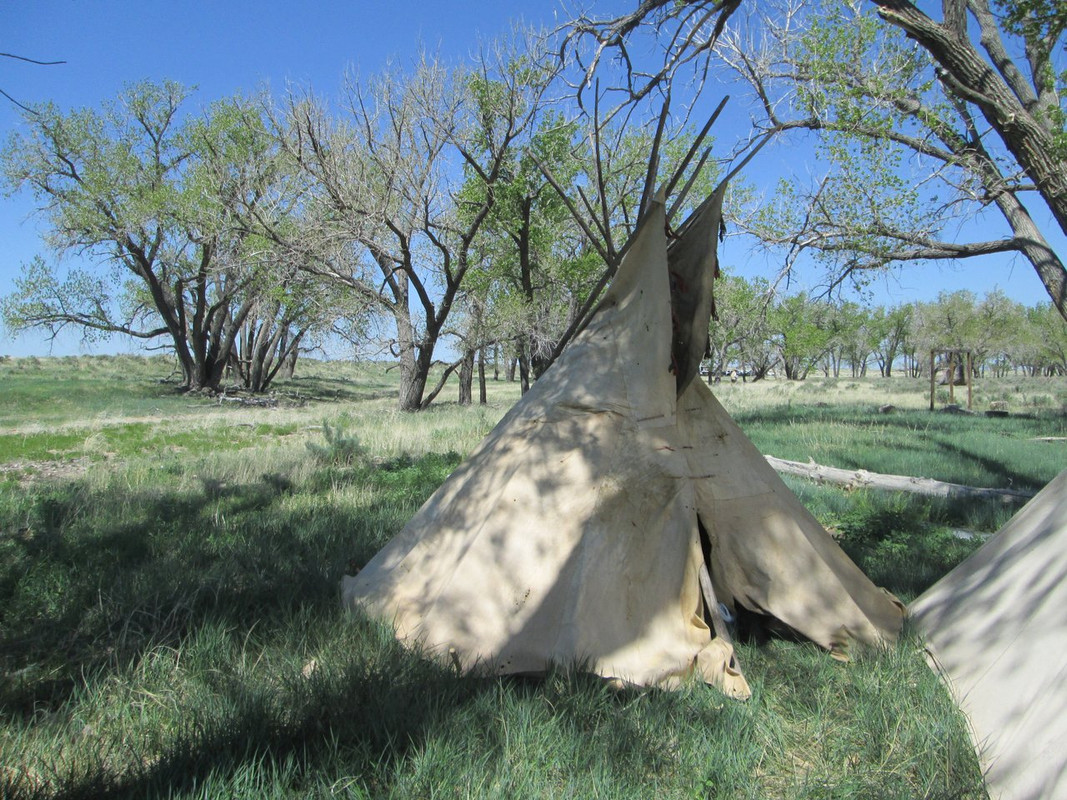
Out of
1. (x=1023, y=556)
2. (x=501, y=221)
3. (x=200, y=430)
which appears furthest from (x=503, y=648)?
(x=501, y=221)

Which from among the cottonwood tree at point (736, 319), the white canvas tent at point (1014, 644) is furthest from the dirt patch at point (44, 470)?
the cottonwood tree at point (736, 319)

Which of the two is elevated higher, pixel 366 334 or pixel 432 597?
pixel 366 334

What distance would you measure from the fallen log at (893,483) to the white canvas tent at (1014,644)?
13.4ft

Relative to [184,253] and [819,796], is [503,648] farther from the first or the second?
[184,253]

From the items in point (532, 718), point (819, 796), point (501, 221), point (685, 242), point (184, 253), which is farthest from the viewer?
point (184, 253)

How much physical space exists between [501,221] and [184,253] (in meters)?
16.7

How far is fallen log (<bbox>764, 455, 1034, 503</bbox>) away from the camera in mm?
7649

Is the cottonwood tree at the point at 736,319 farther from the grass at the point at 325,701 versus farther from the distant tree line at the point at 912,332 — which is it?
the grass at the point at 325,701

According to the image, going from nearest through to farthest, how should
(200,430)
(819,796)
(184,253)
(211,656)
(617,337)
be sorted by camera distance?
(819,796), (211,656), (617,337), (200,430), (184,253)

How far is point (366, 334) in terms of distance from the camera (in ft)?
64.9

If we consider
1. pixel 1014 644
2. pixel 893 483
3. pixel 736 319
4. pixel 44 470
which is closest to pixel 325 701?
pixel 1014 644

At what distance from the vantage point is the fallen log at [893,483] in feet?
25.1

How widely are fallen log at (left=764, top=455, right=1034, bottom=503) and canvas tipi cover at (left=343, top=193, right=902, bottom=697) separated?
4.01 m

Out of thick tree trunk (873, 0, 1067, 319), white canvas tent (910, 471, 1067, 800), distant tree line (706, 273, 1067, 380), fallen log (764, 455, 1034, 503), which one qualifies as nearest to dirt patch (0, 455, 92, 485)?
fallen log (764, 455, 1034, 503)
